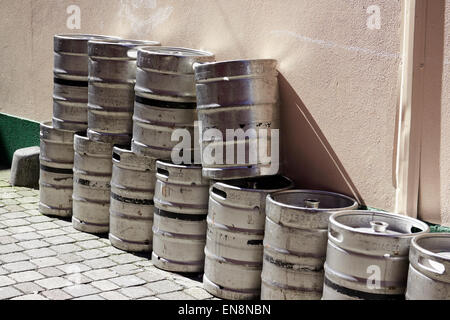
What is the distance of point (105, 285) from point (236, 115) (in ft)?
5.33

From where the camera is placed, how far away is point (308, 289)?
5156 mm

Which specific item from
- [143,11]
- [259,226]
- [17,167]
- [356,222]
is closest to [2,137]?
[17,167]

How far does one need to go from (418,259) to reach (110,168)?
3.46 m

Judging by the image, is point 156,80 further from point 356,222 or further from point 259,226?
point 356,222

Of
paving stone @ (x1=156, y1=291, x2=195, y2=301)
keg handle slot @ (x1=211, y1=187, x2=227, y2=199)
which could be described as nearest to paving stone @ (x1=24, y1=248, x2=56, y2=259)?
paving stone @ (x1=156, y1=291, x2=195, y2=301)

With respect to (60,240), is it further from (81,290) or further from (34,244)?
(81,290)

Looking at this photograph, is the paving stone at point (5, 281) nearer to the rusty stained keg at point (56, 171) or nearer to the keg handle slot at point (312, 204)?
the rusty stained keg at point (56, 171)

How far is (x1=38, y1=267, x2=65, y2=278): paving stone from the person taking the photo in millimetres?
6059

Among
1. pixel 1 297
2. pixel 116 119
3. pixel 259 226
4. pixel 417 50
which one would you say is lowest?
pixel 1 297

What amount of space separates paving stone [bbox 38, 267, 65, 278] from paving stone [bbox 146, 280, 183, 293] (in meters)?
0.73

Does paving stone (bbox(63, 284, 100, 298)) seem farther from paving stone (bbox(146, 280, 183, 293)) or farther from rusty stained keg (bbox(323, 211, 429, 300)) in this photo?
rusty stained keg (bbox(323, 211, 429, 300))

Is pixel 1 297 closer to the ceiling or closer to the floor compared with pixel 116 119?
closer to the floor
